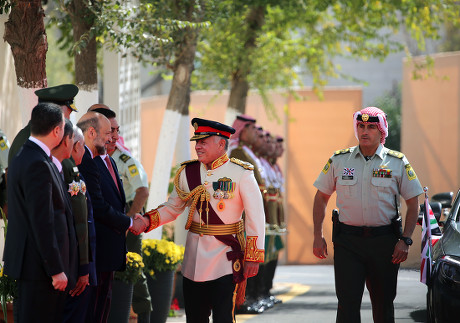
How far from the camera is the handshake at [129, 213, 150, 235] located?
727 cm

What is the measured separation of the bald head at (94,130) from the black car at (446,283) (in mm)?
2788

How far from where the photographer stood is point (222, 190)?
23.6 feet

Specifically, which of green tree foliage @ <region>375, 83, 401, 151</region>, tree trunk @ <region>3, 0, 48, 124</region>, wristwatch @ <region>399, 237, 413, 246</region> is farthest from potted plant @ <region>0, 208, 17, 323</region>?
green tree foliage @ <region>375, 83, 401, 151</region>

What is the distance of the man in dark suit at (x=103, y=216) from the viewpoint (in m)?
6.93

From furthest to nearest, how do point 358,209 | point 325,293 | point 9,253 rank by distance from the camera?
point 325,293
point 358,209
point 9,253

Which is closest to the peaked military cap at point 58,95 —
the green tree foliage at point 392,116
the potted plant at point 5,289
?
the potted plant at point 5,289

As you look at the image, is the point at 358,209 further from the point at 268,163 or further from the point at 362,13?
the point at 362,13

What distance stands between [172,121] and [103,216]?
4673 mm

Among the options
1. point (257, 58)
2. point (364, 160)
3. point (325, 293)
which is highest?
point (257, 58)

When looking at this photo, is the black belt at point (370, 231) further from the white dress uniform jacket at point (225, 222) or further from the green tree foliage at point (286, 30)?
the green tree foliage at point (286, 30)

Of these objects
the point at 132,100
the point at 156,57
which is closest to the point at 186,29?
the point at 156,57

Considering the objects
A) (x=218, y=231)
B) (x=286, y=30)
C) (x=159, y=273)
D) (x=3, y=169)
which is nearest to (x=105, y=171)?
(x=218, y=231)

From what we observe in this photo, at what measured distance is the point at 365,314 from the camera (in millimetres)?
11016

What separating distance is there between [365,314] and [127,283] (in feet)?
11.9
